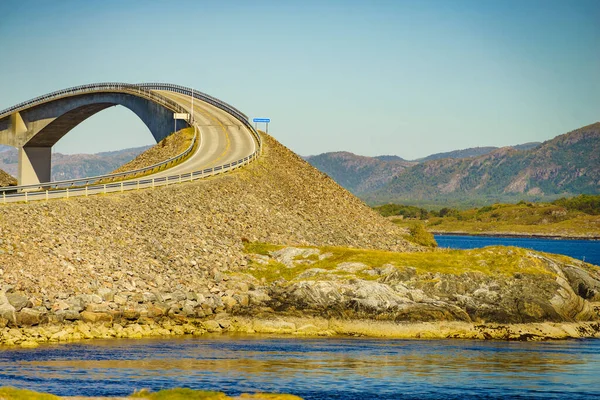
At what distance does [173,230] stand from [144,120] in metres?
54.6

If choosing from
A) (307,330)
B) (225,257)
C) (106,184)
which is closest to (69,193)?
(106,184)

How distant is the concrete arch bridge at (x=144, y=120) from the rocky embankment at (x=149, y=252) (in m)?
10.1

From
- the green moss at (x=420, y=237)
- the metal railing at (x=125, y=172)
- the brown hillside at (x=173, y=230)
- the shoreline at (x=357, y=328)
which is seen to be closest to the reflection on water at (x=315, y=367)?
the shoreline at (x=357, y=328)

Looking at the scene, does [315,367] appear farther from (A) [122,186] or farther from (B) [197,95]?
(B) [197,95]

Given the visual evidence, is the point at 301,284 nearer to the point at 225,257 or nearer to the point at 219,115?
A: the point at 225,257

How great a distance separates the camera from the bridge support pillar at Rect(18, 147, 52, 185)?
515 feet

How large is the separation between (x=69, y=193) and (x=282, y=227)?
72.2 ft

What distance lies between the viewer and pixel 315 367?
54.7m

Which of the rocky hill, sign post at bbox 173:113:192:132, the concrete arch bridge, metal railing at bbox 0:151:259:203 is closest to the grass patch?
the rocky hill

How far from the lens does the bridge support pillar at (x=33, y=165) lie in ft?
515

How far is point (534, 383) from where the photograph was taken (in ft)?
170

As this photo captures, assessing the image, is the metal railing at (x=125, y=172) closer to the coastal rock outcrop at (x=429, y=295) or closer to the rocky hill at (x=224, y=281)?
the rocky hill at (x=224, y=281)

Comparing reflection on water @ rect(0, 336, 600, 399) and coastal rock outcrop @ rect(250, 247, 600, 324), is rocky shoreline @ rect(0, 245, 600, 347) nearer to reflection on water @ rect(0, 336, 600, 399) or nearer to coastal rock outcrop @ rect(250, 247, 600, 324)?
coastal rock outcrop @ rect(250, 247, 600, 324)

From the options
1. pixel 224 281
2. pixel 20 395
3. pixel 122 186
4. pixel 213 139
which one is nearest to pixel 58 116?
pixel 213 139
